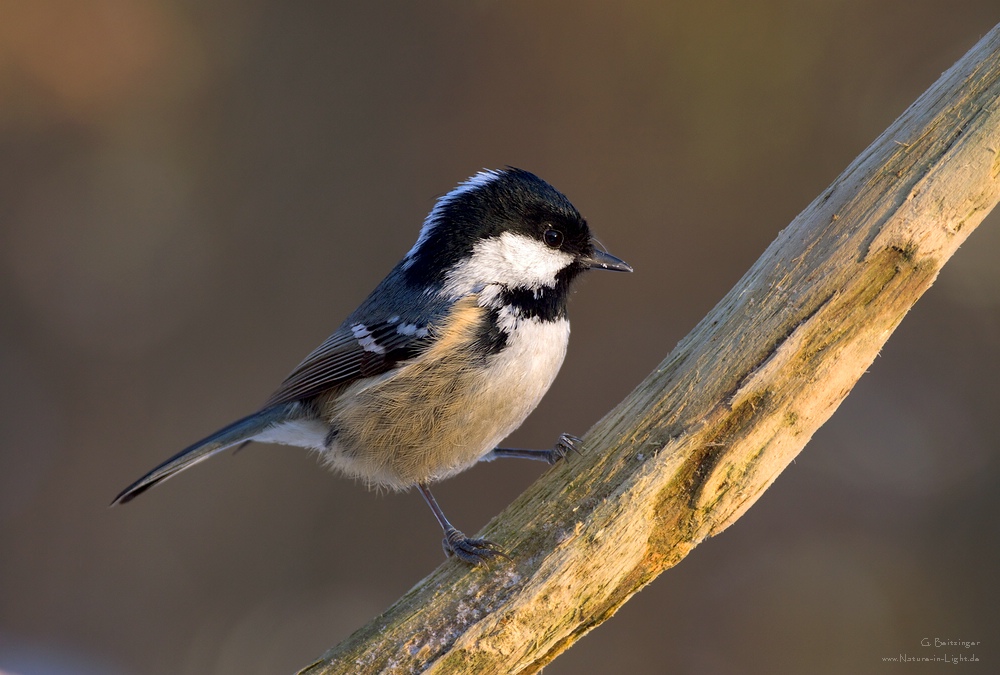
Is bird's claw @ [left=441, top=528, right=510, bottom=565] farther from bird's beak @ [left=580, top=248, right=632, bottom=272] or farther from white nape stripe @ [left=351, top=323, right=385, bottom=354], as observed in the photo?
bird's beak @ [left=580, top=248, right=632, bottom=272]

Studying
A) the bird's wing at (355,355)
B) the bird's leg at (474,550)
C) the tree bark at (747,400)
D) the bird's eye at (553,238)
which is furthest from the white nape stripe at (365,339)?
the tree bark at (747,400)

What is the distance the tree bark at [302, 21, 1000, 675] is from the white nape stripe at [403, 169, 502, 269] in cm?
92

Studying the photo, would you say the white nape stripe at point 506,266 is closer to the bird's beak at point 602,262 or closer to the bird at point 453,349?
the bird at point 453,349

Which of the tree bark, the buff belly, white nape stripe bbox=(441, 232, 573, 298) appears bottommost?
the tree bark

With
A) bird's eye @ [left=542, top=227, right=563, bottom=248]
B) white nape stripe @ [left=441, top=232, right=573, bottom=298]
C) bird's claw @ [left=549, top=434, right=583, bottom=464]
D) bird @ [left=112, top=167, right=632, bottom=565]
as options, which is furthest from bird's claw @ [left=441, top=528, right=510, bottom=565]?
bird's eye @ [left=542, top=227, right=563, bottom=248]

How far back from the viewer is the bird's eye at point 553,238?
Result: 2.36 metres

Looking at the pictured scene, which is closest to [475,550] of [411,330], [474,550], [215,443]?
[474,550]

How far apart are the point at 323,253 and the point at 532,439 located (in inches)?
57.4

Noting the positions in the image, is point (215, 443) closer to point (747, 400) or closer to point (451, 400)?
point (451, 400)

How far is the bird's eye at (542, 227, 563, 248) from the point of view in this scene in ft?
7.73

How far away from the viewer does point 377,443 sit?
237 centimetres

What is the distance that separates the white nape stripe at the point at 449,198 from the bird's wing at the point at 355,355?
25cm

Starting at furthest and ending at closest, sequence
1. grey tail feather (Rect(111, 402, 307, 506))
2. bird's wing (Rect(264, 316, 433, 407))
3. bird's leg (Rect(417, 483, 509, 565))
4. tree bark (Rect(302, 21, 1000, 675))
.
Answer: grey tail feather (Rect(111, 402, 307, 506)) < bird's wing (Rect(264, 316, 433, 407)) < bird's leg (Rect(417, 483, 509, 565)) < tree bark (Rect(302, 21, 1000, 675))

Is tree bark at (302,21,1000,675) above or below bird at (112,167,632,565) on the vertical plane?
below
